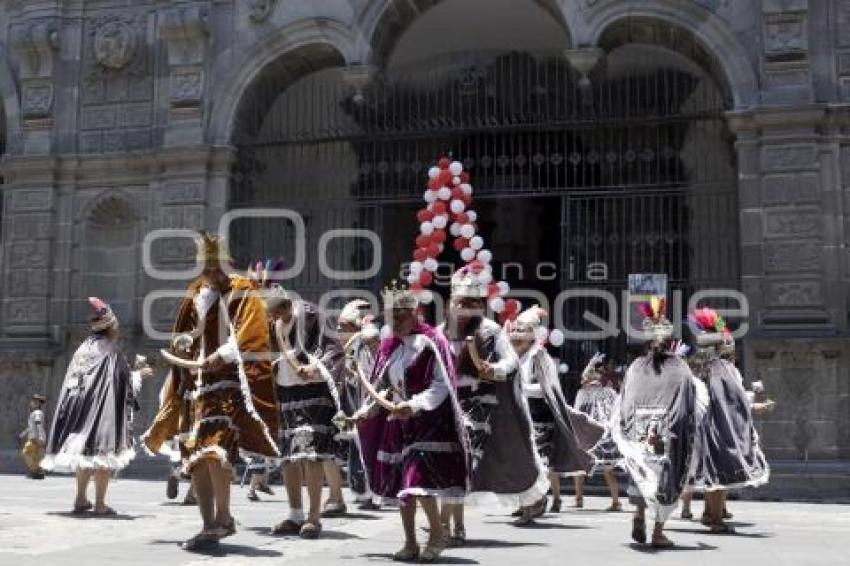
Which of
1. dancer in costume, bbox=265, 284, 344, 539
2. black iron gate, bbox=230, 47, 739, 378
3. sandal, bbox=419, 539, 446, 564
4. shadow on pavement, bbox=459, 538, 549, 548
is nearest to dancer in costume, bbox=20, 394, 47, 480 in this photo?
black iron gate, bbox=230, 47, 739, 378

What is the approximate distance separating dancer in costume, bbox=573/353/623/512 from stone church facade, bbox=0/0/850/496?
223 centimetres

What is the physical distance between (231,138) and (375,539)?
9.13m

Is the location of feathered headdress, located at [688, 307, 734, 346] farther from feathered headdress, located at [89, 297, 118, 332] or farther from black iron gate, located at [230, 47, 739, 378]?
feathered headdress, located at [89, 297, 118, 332]

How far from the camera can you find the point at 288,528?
7.92 meters

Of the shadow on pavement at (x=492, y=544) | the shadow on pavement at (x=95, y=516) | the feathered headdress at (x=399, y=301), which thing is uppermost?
the feathered headdress at (x=399, y=301)

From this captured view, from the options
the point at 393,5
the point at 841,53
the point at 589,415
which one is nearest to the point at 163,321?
the point at 393,5

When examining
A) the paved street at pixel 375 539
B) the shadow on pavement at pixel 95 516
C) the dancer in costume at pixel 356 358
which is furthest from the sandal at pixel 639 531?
the shadow on pavement at pixel 95 516

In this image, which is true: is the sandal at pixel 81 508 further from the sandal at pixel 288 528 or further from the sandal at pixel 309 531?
the sandal at pixel 309 531

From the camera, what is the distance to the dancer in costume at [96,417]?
29.9 ft

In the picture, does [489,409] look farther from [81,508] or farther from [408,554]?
[81,508]

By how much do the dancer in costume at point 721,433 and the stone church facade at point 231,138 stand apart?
3922mm

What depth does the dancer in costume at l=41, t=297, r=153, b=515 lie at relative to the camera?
9125mm

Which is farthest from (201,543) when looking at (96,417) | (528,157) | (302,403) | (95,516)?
(528,157)

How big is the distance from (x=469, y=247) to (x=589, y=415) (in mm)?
3223
